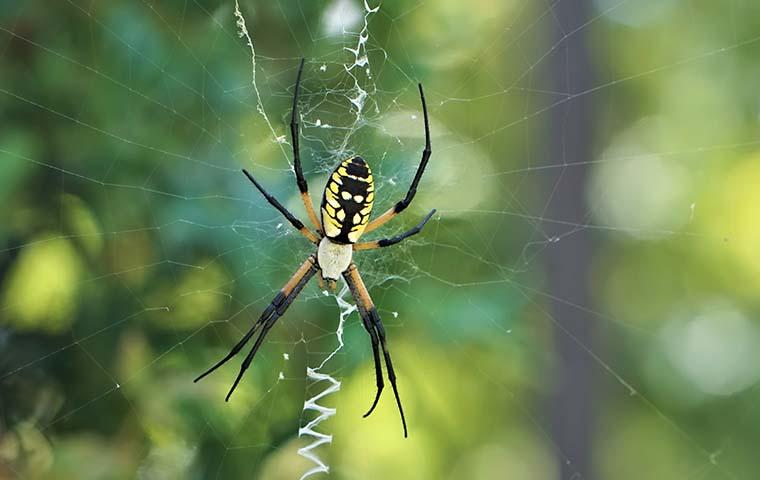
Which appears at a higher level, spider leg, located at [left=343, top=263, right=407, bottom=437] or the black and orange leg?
the black and orange leg

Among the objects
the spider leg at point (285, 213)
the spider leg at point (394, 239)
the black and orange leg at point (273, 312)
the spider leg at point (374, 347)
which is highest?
the spider leg at point (285, 213)

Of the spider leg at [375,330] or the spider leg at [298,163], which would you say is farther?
the spider leg at [375,330]

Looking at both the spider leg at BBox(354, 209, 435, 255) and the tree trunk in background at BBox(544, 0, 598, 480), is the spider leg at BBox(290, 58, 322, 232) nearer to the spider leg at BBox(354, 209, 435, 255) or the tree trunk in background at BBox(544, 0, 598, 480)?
the spider leg at BBox(354, 209, 435, 255)

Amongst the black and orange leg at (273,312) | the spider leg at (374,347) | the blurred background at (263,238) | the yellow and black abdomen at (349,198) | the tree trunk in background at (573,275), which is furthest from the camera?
the spider leg at (374,347)

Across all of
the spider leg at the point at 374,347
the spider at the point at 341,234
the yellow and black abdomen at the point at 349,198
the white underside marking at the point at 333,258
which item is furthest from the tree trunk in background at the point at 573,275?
the white underside marking at the point at 333,258

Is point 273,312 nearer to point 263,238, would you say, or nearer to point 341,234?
point 263,238

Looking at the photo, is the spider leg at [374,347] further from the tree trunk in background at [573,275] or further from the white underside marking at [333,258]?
the tree trunk in background at [573,275]

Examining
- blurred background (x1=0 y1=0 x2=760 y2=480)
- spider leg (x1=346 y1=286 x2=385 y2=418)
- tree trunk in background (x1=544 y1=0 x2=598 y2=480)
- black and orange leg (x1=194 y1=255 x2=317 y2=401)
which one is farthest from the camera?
spider leg (x1=346 y1=286 x2=385 y2=418)

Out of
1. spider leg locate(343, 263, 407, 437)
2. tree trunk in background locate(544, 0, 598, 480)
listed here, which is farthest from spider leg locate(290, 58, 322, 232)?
tree trunk in background locate(544, 0, 598, 480)

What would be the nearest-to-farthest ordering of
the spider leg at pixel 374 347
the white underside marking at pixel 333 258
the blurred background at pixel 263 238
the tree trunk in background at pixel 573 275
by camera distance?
the tree trunk in background at pixel 573 275 < the blurred background at pixel 263 238 < the spider leg at pixel 374 347 < the white underside marking at pixel 333 258
